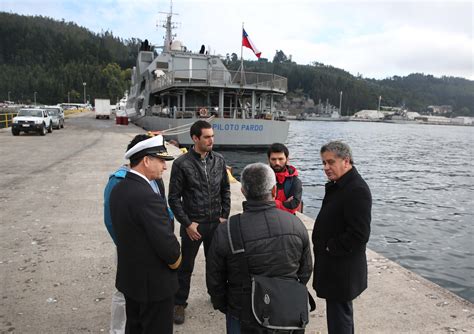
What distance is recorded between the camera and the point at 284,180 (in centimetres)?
402

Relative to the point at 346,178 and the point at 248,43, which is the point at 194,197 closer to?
the point at 346,178

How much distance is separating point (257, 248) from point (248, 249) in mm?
53

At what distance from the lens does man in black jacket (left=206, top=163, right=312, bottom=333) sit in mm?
2207

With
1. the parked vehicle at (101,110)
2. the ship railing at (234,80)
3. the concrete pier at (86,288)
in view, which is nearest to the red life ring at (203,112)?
the ship railing at (234,80)

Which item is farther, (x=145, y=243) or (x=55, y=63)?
(x=55, y=63)

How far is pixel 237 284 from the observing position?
2.30m

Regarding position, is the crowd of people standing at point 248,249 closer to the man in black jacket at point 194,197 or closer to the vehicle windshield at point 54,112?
the man in black jacket at point 194,197

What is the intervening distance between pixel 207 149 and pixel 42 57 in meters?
189

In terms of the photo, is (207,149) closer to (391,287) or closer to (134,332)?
(134,332)

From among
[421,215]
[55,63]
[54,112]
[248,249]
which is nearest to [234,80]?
[421,215]

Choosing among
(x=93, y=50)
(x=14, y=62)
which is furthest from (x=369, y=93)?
(x=14, y=62)

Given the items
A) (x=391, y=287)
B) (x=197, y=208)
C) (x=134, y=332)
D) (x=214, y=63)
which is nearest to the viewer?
(x=134, y=332)

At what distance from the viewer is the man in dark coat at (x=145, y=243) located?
90.2 inches

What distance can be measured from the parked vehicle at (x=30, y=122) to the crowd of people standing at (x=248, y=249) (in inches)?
922
